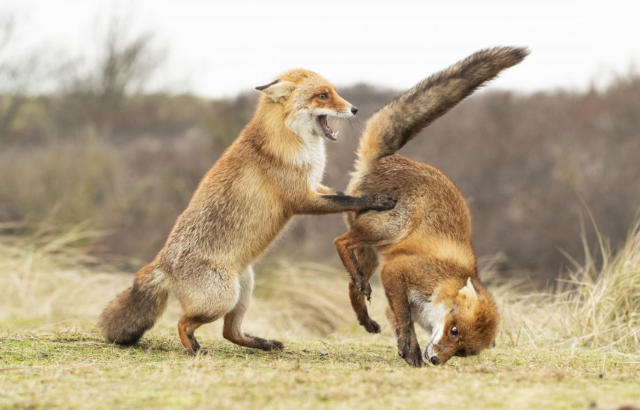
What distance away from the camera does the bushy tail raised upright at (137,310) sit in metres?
5.66

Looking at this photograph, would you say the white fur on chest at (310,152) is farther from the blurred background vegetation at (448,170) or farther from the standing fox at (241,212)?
the blurred background vegetation at (448,170)

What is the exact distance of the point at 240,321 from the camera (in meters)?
5.96

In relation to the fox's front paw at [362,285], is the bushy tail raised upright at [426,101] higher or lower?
higher

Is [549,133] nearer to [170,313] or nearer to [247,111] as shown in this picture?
[247,111]

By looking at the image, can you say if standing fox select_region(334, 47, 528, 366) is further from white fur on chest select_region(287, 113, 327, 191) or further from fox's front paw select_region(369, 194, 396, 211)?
white fur on chest select_region(287, 113, 327, 191)

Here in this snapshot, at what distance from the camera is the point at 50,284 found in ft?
38.1

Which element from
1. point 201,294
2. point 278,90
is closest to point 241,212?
point 201,294

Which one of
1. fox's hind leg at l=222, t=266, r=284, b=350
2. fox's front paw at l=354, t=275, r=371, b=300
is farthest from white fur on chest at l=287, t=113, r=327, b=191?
fox's hind leg at l=222, t=266, r=284, b=350

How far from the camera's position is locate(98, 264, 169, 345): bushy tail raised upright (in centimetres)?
566

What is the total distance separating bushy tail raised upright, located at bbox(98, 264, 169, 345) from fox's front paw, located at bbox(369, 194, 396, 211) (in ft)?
5.66

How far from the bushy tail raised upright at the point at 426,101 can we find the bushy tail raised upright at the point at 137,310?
1911 mm

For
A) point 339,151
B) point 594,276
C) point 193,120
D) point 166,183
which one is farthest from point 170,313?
point 193,120

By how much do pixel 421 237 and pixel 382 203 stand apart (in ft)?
1.40

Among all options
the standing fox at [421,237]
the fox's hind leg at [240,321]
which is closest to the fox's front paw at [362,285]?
the standing fox at [421,237]
